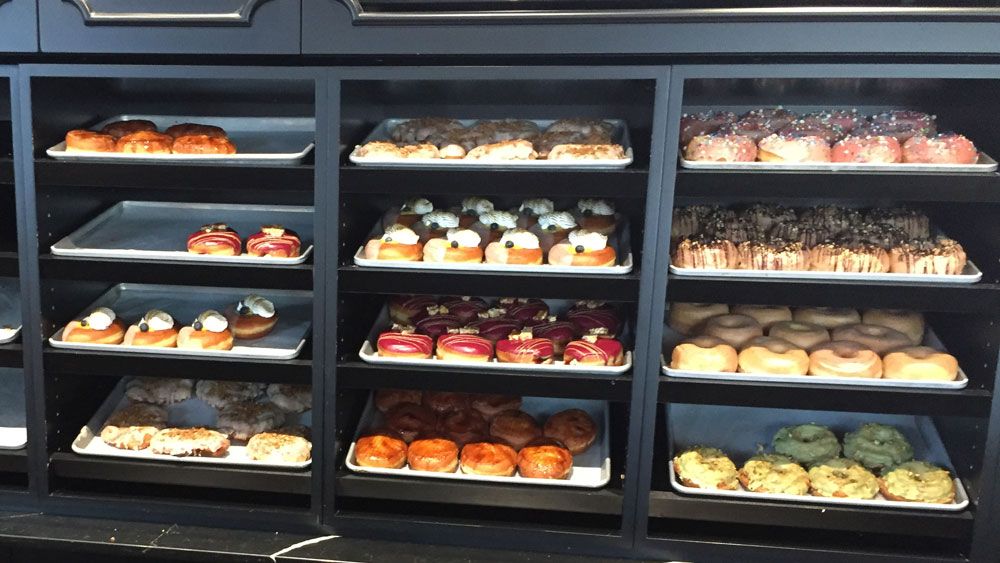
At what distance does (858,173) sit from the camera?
2.31 metres

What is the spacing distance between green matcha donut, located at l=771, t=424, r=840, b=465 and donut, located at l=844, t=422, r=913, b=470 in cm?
5

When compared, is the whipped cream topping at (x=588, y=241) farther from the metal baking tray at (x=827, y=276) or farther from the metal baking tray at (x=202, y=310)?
the metal baking tray at (x=202, y=310)

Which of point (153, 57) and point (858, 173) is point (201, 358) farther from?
point (858, 173)

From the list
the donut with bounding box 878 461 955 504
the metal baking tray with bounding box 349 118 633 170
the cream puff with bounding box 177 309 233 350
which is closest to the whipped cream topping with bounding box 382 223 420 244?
the metal baking tray with bounding box 349 118 633 170

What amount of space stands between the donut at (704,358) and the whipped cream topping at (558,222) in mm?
463

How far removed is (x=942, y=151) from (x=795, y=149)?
1.18 feet

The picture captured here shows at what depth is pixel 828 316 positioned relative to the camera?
8.92ft

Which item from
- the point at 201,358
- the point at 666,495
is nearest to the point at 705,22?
the point at 666,495

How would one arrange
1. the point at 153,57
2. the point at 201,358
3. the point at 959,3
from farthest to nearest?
the point at 201,358 → the point at 153,57 → the point at 959,3

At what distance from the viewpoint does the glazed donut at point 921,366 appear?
8.02 ft

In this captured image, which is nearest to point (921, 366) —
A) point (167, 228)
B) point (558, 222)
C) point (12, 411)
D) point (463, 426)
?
point (558, 222)

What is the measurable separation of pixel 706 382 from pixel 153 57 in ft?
5.53

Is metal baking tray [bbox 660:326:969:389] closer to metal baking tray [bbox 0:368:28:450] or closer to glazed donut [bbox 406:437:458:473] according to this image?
glazed donut [bbox 406:437:458:473]

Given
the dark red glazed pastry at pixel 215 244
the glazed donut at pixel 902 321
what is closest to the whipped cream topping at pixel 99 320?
the dark red glazed pastry at pixel 215 244
